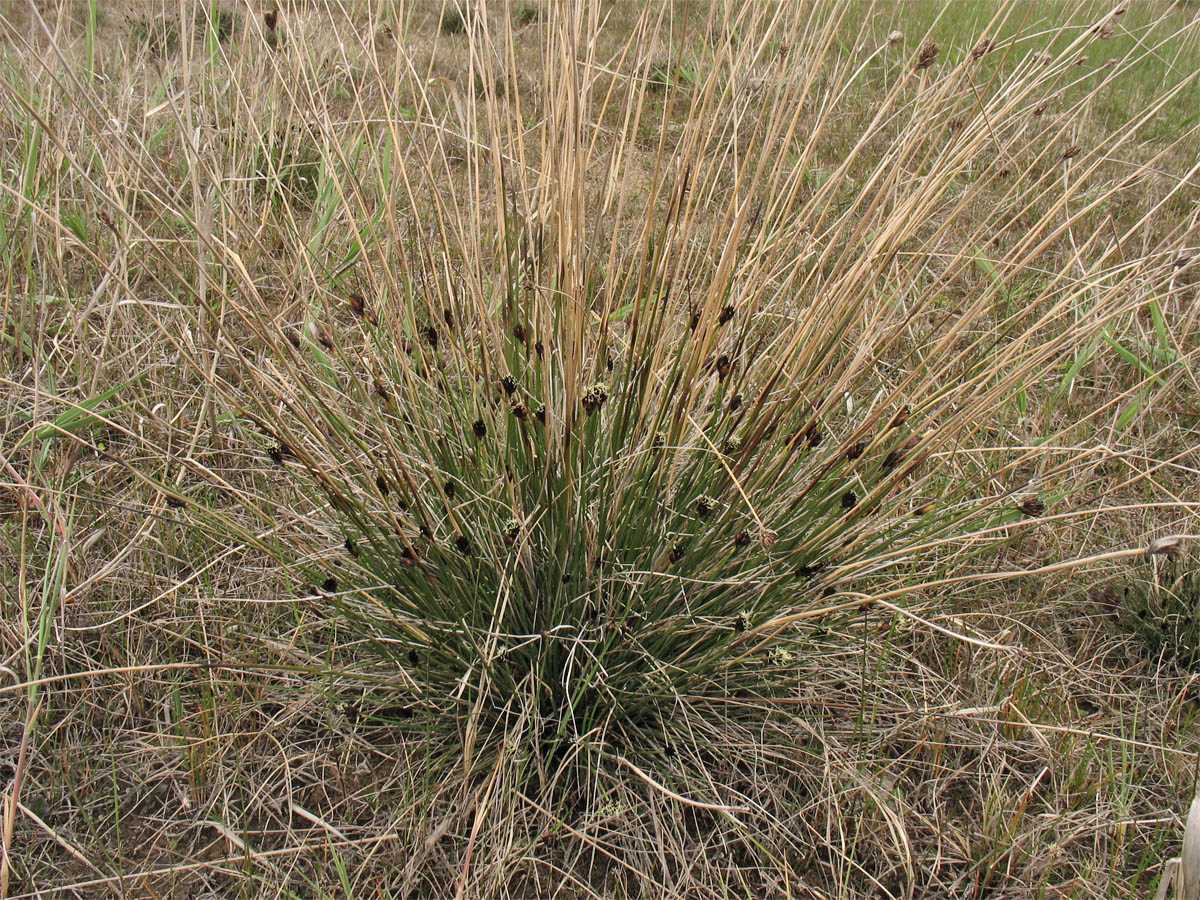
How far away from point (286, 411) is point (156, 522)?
0.33m

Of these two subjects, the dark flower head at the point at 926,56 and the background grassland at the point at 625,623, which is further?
the background grassland at the point at 625,623

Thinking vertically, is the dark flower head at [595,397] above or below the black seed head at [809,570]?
above

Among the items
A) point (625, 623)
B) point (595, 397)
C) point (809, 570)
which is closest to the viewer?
point (595, 397)

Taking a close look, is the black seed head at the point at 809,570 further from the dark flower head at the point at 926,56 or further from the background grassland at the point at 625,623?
the dark flower head at the point at 926,56

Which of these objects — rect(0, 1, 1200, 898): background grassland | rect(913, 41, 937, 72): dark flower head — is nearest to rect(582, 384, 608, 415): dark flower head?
rect(0, 1, 1200, 898): background grassland

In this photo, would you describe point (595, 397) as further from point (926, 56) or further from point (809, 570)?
point (926, 56)

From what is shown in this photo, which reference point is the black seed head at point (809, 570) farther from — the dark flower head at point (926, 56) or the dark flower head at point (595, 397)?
the dark flower head at point (926, 56)

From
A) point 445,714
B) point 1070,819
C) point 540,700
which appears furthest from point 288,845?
point 1070,819

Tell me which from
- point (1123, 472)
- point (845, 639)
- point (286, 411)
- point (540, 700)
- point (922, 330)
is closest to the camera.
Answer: point (540, 700)

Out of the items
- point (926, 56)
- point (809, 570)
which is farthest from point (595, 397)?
point (926, 56)

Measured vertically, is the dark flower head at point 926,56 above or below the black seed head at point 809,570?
above

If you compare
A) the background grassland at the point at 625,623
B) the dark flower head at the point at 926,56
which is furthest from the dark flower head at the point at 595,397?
the dark flower head at the point at 926,56

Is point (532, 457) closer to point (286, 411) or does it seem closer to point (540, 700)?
point (540, 700)

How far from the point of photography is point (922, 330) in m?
2.32
